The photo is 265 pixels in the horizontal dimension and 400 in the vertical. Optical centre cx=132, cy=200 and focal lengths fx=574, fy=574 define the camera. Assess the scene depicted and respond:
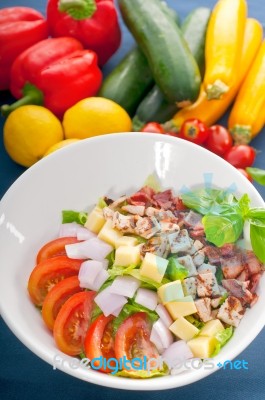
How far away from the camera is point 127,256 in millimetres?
998

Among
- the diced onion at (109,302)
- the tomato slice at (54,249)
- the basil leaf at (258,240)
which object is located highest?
the basil leaf at (258,240)

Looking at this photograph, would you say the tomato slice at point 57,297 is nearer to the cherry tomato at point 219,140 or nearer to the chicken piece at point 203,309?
the chicken piece at point 203,309

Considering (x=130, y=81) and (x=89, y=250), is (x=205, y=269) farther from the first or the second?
(x=130, y=81)

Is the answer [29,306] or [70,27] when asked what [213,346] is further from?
[70,27]

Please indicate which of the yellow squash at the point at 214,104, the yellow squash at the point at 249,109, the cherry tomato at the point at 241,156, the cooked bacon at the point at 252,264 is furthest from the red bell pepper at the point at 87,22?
the cooked bacon at the point at 252,264

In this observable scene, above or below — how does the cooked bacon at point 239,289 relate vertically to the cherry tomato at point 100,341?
above

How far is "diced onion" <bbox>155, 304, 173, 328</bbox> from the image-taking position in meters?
0.96

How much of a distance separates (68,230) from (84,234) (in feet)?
0.15

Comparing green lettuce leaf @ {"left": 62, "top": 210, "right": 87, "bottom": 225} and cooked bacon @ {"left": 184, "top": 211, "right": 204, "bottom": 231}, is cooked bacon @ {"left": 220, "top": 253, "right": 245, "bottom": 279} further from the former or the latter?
green lettuce leaf @ {"left": 62, "top": 210, "right": 87, "bottom": 225}

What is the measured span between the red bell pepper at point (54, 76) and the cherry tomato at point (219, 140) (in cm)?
36

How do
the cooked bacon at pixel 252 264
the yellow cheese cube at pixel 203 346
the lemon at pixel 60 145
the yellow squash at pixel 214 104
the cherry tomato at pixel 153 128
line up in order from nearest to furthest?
the yellow cheese cube at pixel 203 346
the cooked bacon at pixel 252 264
the lemon at pixel 60 145
the cherry tomato at pixel 153 128
the yellow squash at pixel 214 104

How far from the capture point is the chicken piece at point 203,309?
3.18ft

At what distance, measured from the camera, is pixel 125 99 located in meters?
1.59

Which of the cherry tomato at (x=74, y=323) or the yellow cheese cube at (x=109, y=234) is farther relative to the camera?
the yellow cheese cube at (x=109, y=234)
